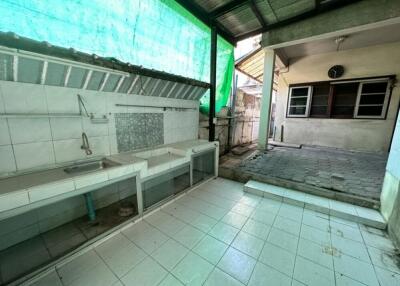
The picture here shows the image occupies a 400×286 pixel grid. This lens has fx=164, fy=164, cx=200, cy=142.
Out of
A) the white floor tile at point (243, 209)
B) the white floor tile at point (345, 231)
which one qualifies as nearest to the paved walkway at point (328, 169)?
the white floor tile at point (345, 231)

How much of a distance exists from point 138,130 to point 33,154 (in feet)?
3.99

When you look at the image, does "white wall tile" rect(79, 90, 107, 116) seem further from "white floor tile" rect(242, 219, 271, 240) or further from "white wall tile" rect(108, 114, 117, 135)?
"white floor tile" rect(242, 219, 271, 240)

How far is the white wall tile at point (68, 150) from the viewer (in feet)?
6.11

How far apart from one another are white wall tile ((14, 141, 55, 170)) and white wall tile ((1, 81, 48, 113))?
35 cm

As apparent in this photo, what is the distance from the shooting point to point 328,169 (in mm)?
3463

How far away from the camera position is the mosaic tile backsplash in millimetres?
2398

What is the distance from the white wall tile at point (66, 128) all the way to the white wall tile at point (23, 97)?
0.16 meters

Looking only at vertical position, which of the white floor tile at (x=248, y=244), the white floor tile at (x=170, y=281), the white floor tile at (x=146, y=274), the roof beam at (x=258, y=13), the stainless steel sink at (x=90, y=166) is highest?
the roof beam at (x=258, y=13)

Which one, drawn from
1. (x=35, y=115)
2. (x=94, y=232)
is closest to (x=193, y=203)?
(x=94, y=232)

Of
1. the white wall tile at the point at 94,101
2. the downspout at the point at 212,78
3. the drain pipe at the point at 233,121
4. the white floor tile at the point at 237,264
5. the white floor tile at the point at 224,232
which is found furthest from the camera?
the drain pipe at the point at 233,121

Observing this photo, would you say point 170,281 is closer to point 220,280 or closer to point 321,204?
point 220,280

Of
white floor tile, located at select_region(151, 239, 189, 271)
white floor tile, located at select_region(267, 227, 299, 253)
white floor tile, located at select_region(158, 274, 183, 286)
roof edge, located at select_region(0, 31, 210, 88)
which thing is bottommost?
white floor tile, located at select_region(158, 274, 183, 286)

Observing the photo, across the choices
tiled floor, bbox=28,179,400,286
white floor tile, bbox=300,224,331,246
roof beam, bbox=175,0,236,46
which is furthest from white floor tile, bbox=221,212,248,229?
roof beam, bbox=175,0,236,46

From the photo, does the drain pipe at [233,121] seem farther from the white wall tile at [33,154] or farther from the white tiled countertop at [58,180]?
the white wall tile at [33,154]
